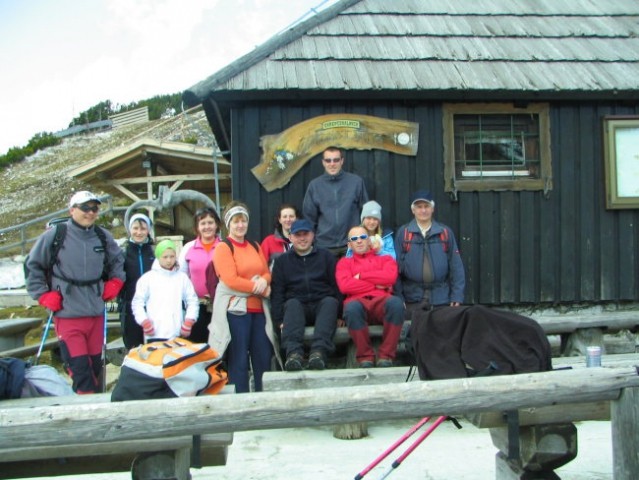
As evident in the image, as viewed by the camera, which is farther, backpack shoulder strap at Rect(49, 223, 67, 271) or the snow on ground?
backpack shoulder strap at Rect(49, 223, 67, 271)

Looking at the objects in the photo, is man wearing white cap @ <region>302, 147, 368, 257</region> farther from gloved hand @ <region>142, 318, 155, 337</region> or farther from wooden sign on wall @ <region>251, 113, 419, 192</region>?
gloved hand @ <region>142, 318, 155, 337</region>

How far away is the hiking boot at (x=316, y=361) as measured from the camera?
5160 millimetres

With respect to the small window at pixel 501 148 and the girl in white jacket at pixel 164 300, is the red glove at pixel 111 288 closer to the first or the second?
the girl in white jacket at pixel 164 300

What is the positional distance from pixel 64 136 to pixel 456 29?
149 feet

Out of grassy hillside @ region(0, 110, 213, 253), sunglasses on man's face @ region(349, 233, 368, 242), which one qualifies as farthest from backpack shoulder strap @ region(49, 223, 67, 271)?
grassy hillside @ region(0, 110, 213, 253)

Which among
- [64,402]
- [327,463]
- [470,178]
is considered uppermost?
[470,178]

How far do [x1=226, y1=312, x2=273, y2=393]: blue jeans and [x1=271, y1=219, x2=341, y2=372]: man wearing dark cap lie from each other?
19 centimetres

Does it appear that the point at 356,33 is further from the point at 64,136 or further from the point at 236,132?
the point at 64,136

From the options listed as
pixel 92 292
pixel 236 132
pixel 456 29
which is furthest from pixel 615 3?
pixel 92 292

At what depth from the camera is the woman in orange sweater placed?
18.0ft

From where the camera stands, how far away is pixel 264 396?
3.01 m

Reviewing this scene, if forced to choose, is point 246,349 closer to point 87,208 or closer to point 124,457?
point 87,208

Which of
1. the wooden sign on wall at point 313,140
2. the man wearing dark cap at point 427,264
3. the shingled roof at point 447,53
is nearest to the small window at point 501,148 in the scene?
the shingled roof at point 447,53

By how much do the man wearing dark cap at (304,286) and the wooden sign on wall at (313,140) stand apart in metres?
1.44
